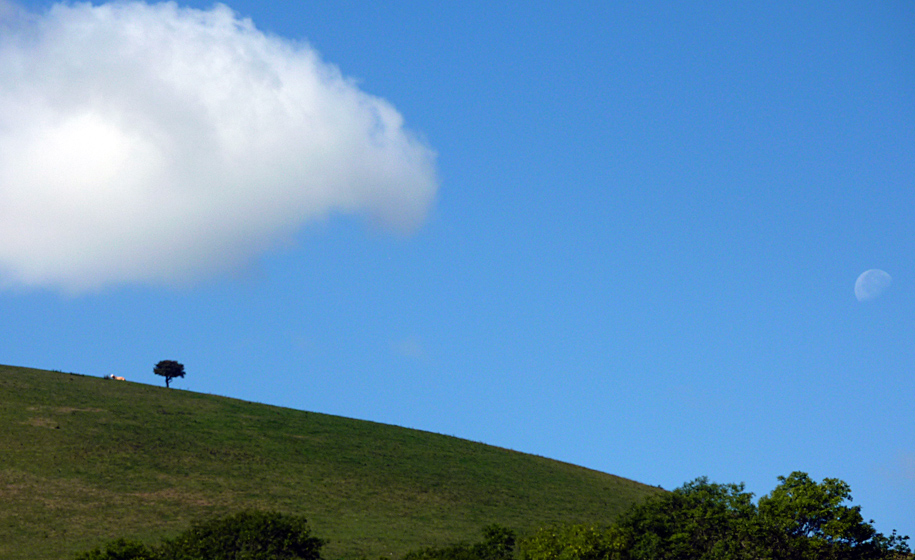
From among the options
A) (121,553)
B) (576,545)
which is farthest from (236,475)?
(121,553)

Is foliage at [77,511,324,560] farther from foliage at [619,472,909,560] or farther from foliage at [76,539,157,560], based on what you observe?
foliage at [619,472,909,560]

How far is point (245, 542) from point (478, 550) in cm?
1598

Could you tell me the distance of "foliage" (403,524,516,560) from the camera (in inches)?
2235

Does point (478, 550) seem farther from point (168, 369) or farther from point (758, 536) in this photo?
point (168, 369)

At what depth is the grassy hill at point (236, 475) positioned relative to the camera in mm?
78188

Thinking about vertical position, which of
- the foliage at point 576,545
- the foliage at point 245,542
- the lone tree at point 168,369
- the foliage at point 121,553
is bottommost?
the foliage at point 121,553

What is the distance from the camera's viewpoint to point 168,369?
462ft

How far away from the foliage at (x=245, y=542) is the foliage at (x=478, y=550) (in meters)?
7.08

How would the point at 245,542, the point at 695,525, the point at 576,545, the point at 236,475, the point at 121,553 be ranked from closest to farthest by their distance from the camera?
the point at 121,553, the point at 245,542, the point at 576,545, the point at 695,525, the point at 236,475

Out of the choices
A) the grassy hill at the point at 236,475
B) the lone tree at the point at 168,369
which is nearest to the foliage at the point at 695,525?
the grassy hill at the point at 236,475

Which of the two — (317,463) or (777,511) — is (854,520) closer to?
(777,511)

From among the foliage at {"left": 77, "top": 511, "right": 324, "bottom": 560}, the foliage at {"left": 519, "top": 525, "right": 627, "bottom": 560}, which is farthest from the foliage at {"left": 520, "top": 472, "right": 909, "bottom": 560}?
the foliage at {"left": 77, "top": 511, "right": 324, "bottom": 560}

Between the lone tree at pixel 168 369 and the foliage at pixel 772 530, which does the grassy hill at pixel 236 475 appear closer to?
the lone tree at pixel 168 369

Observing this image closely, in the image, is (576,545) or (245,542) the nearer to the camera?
(245,542)
